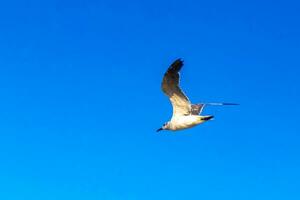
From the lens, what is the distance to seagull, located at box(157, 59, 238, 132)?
38.2m

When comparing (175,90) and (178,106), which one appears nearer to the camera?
(175,90)

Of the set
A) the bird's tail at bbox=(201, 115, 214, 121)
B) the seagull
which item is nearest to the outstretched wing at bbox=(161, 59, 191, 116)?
the seagull

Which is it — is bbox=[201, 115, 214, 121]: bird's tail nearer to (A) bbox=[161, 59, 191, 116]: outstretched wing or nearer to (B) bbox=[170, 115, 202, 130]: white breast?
(B) bbox=[170, 115, 202, 130]: white breast

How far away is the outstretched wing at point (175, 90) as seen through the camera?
38.1 meters

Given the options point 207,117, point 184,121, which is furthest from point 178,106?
point 207,117

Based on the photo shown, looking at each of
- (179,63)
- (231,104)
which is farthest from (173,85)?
(231,104)

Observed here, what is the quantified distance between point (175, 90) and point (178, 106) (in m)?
1.53

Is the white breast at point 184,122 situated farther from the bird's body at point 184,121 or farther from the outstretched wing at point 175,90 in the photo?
the outstretched wing at point 175,90

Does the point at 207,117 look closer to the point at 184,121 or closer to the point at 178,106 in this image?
the point at 184,121

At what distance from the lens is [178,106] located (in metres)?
40.2

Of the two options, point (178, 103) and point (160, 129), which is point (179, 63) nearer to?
point (178, 103)

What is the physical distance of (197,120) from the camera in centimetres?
3859

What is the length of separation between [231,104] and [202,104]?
4258 millimetres

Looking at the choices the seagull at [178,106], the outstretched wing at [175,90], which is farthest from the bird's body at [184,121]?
the outstretched wing at [175,90]
